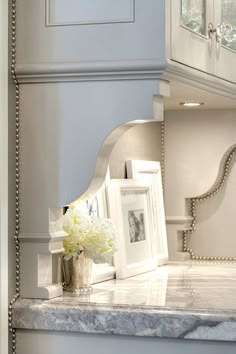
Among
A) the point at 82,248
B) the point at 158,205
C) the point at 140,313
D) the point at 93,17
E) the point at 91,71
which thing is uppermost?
the point at 93,17

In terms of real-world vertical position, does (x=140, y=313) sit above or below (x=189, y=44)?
below

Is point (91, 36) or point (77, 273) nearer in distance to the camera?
point (91, 36)

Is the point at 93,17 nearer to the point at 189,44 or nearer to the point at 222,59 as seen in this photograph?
the point at 189,44

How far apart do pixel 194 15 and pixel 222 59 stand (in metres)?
0.20

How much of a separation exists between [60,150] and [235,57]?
2.29 ft

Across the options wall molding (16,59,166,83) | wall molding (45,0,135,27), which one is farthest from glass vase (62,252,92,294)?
wall molding (45,0,135,27)

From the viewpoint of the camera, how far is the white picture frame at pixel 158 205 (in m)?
A: 2.50

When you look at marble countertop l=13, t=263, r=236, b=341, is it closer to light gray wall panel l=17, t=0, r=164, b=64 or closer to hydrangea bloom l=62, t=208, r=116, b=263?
hydrangea bloom l=62, t=208, r=116, b=263

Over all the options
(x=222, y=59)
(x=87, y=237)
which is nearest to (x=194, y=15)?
(x=222, y=59)

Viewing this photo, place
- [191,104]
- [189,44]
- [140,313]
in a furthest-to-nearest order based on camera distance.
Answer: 1. [191,104]
2. [189,44]
3. [140,313]

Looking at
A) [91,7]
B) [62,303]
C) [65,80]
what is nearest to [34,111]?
[65,80]

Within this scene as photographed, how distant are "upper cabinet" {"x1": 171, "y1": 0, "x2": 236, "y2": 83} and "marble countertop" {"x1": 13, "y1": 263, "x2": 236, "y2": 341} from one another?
0.53 m

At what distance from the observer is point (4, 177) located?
1.74 meters

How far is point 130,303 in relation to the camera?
5.77 feet
